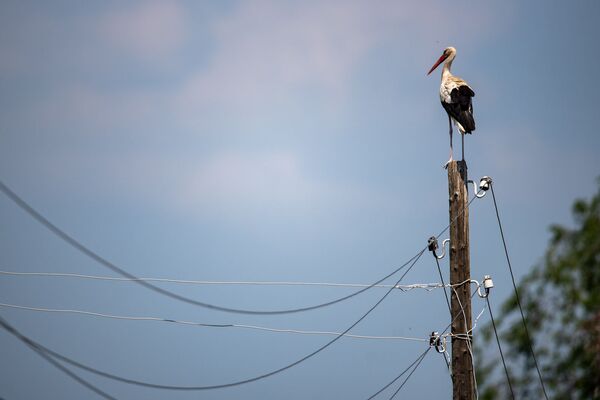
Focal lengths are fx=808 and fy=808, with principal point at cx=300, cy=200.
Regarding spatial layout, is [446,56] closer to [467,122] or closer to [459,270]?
[467,122]

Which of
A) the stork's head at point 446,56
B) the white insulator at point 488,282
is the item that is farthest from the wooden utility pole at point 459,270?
the stork's head at point 446,56

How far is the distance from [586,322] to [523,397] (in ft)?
8.50

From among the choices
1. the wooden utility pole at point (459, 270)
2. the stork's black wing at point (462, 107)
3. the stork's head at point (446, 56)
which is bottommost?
the wooden utility pole at point (459, 270)

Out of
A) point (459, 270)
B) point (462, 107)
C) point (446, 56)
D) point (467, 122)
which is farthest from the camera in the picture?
point (446, 56)

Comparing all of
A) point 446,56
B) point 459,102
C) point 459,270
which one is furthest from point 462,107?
point 459,270

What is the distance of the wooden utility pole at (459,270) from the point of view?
1032 centimetres

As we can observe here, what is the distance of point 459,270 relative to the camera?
1047 centimetres

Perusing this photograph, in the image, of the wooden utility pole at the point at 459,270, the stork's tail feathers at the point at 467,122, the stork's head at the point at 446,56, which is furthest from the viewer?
the stork's head at the point at 446,56

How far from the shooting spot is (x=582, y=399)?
16.9 m

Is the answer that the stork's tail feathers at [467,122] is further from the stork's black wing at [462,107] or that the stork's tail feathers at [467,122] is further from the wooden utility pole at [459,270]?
the wooden utility pole at [459,270]

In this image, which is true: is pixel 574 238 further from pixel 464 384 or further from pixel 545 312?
pixel 464 384

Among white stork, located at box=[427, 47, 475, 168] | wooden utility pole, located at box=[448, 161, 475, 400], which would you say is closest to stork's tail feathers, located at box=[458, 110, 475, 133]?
white stork, located at box=[427, 47, 475, 168]

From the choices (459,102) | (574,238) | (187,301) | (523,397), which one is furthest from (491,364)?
(187,301)

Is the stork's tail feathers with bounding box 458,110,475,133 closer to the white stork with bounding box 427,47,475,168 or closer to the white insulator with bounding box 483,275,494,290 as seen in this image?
the white stork with bounding box 427,47,475,168
